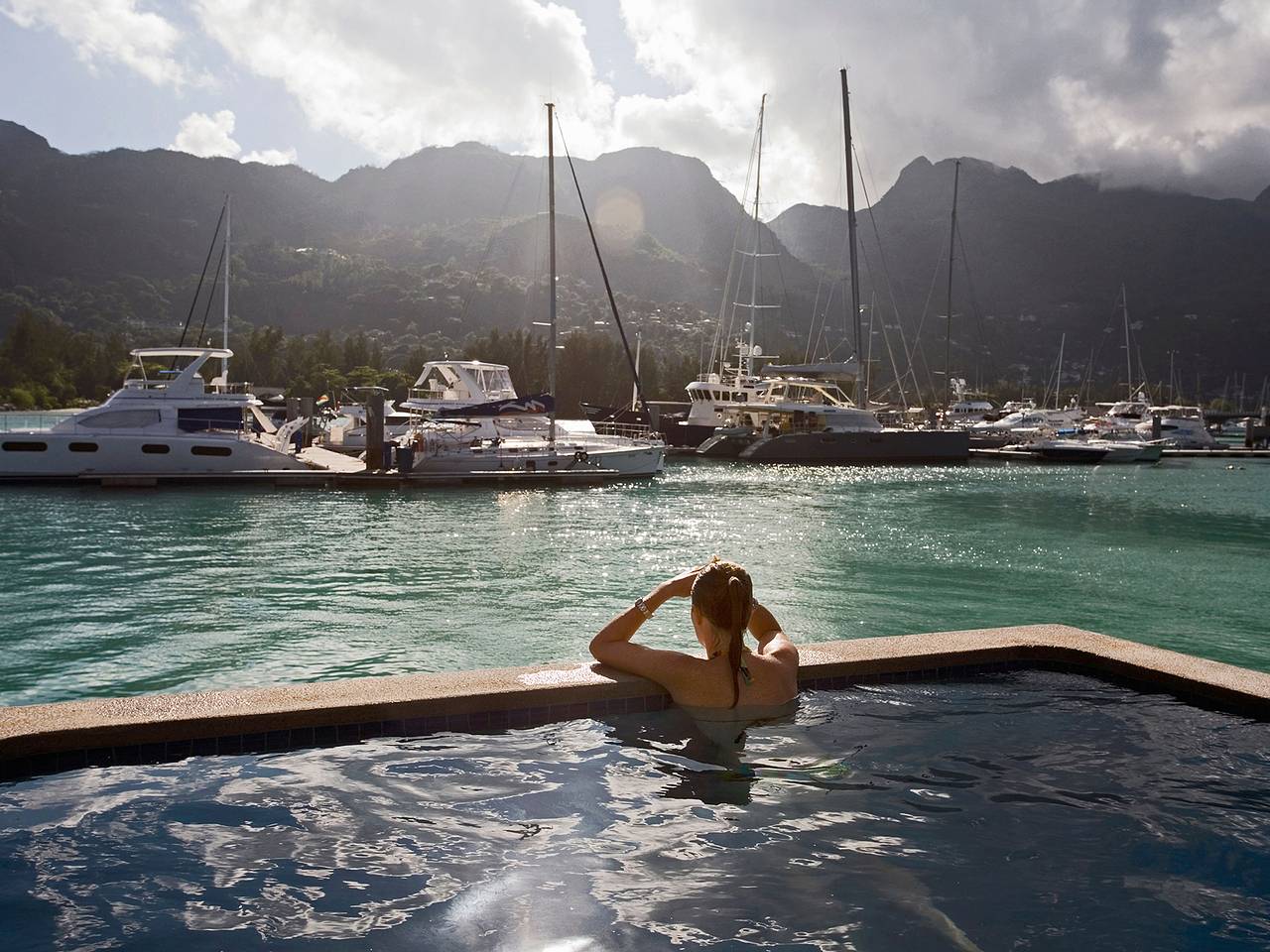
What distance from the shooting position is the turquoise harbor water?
12.7 metres

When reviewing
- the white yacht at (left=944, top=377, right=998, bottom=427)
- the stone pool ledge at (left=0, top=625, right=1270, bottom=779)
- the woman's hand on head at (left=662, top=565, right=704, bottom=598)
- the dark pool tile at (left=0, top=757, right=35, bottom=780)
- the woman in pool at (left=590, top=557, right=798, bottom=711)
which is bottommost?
the dark pool tile at (left=0, top=757, right=35, bottom=780)

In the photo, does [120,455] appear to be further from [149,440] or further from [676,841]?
[676,841]

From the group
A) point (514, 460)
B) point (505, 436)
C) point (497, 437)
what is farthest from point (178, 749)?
point (505, 436)

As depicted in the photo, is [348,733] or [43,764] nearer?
[43,764]

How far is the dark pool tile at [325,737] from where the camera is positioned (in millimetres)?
5582

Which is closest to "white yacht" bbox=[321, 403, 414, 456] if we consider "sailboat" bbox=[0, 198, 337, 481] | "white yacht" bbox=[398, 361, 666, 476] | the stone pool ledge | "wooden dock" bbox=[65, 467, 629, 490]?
"white yacht" bbox=[398, 361, 666, 476]

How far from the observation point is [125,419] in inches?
1467

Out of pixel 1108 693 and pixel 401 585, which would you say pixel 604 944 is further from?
pixel 401 585

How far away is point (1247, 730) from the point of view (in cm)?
614

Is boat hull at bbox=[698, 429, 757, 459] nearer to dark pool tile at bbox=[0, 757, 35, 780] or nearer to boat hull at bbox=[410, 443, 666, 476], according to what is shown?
boat hull at bbox=[410, 443, 666, 476]

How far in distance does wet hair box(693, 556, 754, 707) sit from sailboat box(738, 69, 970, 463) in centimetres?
5278

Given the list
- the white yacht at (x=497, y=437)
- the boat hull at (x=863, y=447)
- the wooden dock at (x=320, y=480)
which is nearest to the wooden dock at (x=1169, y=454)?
the boat hull at (x=863, y=447)

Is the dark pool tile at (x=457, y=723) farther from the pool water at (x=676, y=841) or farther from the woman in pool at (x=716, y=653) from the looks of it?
the woman in pool at (x=716, y=653)

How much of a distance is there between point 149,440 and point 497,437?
42.9 feet
